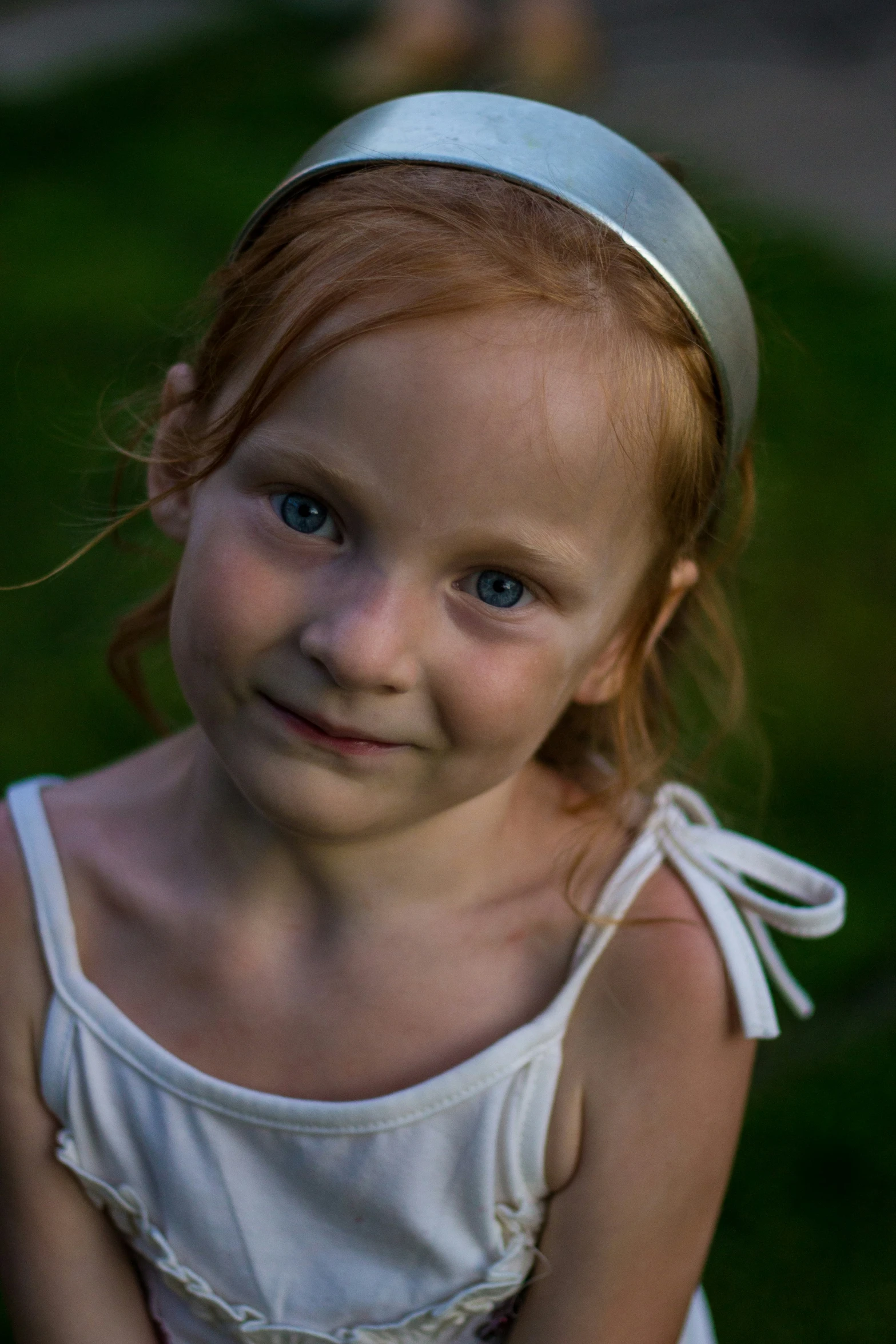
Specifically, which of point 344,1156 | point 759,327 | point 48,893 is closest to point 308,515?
point 48,893

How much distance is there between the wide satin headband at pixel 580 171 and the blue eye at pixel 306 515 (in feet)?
1.29

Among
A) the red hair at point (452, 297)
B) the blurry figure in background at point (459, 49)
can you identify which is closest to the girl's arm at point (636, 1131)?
the red hair at point (452, 297)

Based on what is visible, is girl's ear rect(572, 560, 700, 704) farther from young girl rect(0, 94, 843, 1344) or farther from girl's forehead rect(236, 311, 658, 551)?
girl's forehead rect(236, 311, 658, 551)

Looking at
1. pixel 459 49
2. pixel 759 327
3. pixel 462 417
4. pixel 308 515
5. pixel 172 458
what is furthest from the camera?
pixel 459 49

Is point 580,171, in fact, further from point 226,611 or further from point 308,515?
point 226,611

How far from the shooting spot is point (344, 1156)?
1746mm

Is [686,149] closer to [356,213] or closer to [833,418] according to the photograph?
[833,418]

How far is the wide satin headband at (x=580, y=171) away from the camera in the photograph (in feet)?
5.11

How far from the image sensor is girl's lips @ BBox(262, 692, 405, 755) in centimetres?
153

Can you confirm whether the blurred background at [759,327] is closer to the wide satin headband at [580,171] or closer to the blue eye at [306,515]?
the wide satin headband at [580,171]

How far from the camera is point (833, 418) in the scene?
5102 mm

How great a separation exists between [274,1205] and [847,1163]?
139 cm

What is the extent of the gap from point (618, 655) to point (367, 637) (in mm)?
460

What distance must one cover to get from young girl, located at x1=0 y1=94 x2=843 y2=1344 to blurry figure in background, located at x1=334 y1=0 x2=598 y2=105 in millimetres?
6000
